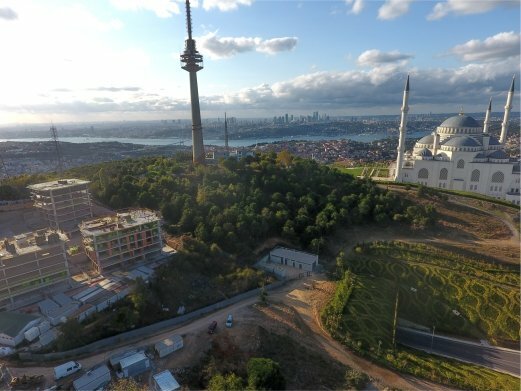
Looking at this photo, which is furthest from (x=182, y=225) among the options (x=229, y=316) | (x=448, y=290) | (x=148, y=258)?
(x=448, y=290)

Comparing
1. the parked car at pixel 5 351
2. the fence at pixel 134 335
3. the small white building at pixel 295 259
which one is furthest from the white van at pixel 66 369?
the small white building at pixel 295 259

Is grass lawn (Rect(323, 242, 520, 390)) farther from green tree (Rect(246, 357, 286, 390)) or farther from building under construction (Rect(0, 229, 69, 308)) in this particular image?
building under construction (Rect(0, 229, 69, 308))

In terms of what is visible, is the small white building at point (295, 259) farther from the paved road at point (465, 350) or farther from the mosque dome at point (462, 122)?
the mosque dome at point (462, 122)

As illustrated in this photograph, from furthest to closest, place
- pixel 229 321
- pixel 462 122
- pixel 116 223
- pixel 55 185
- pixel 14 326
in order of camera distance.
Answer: pixel 462 122 < pixel 55 185 < pixel 116 223 < pixel 229 321 < pixel 14 326

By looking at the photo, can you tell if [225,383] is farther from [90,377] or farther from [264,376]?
[90,377]

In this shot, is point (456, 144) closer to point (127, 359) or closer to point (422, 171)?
point (422, 171)

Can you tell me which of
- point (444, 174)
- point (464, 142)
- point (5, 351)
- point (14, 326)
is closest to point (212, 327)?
point (5, 351)

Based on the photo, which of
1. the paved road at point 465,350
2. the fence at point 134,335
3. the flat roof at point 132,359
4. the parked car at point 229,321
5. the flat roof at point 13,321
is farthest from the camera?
the paved road at point 465,350
